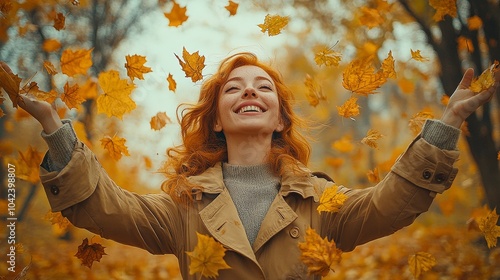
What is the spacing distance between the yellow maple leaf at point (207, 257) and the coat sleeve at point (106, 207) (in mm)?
348

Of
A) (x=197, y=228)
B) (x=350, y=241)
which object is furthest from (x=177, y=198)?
(x=350, y=241)

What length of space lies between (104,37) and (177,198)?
7190 millimetres

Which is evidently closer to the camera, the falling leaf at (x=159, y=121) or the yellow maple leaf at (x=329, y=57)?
the yellow maple leaf at (x=329, y=57)

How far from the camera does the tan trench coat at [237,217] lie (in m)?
2.04

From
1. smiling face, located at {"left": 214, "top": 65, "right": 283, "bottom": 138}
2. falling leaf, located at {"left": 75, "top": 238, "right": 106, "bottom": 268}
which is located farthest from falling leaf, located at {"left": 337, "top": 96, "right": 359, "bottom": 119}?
falling leaf, located at {"left": 75, "top": 238, "right": 106, "bottom": 268}

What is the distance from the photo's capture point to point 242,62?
2.85 meters

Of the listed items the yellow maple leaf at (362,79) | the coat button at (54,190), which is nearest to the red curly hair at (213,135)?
the yellow maple leaf at (362,79)

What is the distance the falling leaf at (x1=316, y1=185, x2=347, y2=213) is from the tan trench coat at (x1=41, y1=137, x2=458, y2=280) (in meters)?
0.09

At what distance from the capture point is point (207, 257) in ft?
6.63

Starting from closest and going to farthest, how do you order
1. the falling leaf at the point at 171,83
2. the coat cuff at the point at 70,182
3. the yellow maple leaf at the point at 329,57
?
the coat cuff at the point at 70,182
the yellow maple leaf at the point at 329,57
the falling leaf at the point at 171,83

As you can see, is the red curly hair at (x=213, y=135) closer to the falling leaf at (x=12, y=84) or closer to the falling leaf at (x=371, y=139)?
the falling leaf at (x=371, y=139)

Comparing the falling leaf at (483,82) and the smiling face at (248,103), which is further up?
the falling leaf at (483,82)

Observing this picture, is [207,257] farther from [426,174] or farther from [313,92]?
[313,92]

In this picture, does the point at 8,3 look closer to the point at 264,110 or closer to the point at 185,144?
the point at 185,144
